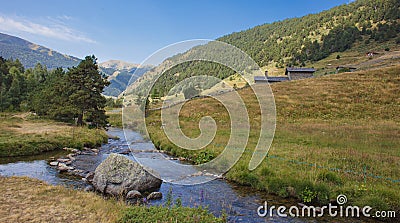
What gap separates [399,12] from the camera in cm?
16400

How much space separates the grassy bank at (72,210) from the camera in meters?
8.62

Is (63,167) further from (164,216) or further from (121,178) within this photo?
(164,216)

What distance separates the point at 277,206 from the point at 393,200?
4703mm

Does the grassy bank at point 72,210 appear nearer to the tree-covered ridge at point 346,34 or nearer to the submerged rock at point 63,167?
the submerged rock at point 63,167

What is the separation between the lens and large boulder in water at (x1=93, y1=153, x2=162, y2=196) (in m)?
13.3

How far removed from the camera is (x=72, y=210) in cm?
942

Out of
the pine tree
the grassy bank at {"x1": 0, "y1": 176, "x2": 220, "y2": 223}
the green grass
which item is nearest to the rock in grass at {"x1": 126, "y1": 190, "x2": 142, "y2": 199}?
the grassy bank at {"x1": 0, "y1": 176, "x2": 220, "y2": 223}

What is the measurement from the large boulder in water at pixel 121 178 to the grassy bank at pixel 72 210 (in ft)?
5.87

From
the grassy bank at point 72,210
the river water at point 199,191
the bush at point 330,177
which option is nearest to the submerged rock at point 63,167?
the river water at point 199,191

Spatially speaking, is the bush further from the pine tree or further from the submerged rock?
the pine tree

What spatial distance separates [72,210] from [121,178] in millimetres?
4219

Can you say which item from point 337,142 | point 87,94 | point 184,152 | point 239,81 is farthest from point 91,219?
point 239,81

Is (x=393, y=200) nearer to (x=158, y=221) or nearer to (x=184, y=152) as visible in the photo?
(x=158, y=221)

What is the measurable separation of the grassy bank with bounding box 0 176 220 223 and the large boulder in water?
1789 millimetres
